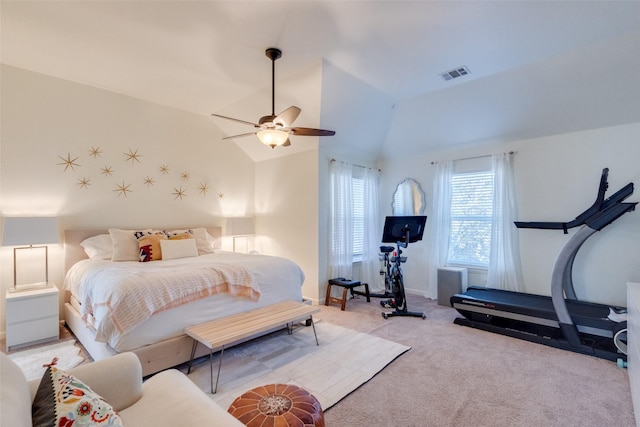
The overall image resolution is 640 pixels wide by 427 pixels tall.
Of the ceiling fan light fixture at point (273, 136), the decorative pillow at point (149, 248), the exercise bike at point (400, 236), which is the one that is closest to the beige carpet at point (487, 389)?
the exercise bike at point (400, 236)

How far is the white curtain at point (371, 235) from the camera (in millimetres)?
5260

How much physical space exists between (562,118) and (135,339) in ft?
17.4

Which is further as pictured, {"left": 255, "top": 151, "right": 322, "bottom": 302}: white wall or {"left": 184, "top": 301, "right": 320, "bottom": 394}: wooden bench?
{"left": 255, "top": 151, "right": 322, "bottom": 302}: white wall

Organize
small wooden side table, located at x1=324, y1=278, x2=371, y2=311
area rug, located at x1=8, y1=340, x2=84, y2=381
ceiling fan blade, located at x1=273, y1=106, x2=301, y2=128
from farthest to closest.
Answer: small wooden side table, located at x1=324, y1=278, x2=371, y2=311
ceiling fan blade, located at x1=273, y1=106, x2=301, y2=128
area rug, located at x1=8, y1=340, x2=84, y2=381

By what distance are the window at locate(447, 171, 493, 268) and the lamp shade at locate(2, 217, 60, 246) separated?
213 inches

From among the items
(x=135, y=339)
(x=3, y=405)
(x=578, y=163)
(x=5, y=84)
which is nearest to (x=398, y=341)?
(x=135, y=339)

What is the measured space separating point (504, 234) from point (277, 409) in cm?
407

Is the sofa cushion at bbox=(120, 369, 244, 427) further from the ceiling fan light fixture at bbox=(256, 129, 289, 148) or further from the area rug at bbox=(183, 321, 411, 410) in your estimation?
the ceiling fan light fixture at bbox=(256, 129, 289, 148)

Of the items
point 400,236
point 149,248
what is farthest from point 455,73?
point 149,248

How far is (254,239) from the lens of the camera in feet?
18.4

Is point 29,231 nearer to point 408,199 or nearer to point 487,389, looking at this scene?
point 487,389

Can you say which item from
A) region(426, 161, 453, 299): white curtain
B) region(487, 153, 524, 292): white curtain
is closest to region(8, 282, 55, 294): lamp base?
region(426, 161, 453, 299): white curtain

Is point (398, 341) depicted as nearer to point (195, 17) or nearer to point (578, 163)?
point (578, 163)

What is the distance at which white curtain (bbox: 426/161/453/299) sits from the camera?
15.7 ft
